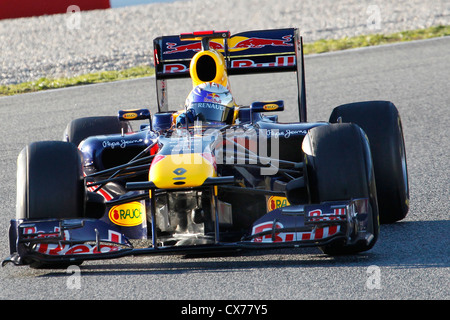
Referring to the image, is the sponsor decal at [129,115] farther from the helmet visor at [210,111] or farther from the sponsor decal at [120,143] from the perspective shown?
the helmet visor at [210,111]

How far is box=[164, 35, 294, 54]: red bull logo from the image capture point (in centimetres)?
789

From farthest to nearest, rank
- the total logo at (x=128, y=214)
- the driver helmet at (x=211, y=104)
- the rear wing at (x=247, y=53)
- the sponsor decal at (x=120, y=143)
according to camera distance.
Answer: the rear wing at (x=247, y=53) < the driver helmet at (x=211, y=104) < the sponsor decal at (x=120, y=143) < the total logo at (x=128, y=214)

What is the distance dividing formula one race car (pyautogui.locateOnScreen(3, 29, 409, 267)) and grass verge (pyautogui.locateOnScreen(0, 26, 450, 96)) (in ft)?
23.7

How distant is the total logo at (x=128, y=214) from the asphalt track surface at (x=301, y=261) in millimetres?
319

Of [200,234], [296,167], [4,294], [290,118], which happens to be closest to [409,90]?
[290,118]

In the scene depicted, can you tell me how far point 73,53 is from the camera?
1689 cm

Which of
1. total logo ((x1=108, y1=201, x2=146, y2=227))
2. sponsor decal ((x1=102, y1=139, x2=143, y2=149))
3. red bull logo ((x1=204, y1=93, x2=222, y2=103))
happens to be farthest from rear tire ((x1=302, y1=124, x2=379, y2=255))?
sponsor decal ((x1=102, y1=139, x2=143, y2=149))

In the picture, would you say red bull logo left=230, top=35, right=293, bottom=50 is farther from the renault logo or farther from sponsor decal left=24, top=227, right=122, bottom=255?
sponsor decal left=24, top=227, right=122, bottom=255

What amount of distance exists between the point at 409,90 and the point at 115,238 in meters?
7.70

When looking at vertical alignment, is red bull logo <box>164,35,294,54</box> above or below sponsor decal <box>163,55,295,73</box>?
above

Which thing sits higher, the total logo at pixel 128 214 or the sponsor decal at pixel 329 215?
the sponsor decal at pixel 329 215

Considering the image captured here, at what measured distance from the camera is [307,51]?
50.0 feet

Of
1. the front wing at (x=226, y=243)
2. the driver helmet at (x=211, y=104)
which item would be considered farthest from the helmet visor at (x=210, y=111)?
the front wing at (x=226, y=243)

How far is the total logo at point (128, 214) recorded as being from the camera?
610cm
